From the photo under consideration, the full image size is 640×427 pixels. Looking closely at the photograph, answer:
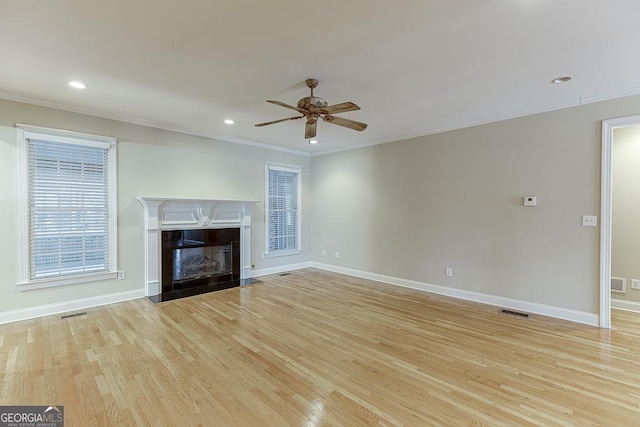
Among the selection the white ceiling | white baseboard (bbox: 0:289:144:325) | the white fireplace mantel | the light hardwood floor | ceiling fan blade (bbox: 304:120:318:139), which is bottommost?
the light hardwood floor

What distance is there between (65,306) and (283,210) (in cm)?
397

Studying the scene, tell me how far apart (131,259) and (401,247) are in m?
4.51

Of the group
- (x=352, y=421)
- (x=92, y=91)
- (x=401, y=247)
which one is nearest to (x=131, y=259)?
(x=92, y=91)

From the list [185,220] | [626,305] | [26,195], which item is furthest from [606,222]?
[26,195]

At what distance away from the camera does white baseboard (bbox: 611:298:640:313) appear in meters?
3.95

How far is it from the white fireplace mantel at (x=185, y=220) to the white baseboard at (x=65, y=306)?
276 millimetres

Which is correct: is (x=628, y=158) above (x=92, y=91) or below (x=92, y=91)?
below

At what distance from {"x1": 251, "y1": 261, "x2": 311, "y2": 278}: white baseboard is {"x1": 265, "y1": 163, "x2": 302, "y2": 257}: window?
29 cm

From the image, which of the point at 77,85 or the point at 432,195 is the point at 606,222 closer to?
the point at 432,195

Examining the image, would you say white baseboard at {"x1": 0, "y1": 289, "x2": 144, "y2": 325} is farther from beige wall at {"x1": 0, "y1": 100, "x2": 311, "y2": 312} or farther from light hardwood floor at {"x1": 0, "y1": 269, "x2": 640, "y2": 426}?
light hardwood floor at {"x1": 0, "y1": 269, "x2": 640, "y2": 426}

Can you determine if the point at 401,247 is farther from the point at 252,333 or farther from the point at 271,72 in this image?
the point at 271,72

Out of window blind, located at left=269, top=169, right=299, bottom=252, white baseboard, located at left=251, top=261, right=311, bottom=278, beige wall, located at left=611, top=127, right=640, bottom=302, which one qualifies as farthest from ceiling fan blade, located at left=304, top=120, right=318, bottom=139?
beige wall, located at left=611, top=127, right=640, bottom=302

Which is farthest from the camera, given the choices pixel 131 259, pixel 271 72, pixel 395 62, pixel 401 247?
pixel 401 247

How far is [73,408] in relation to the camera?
6.55ft
